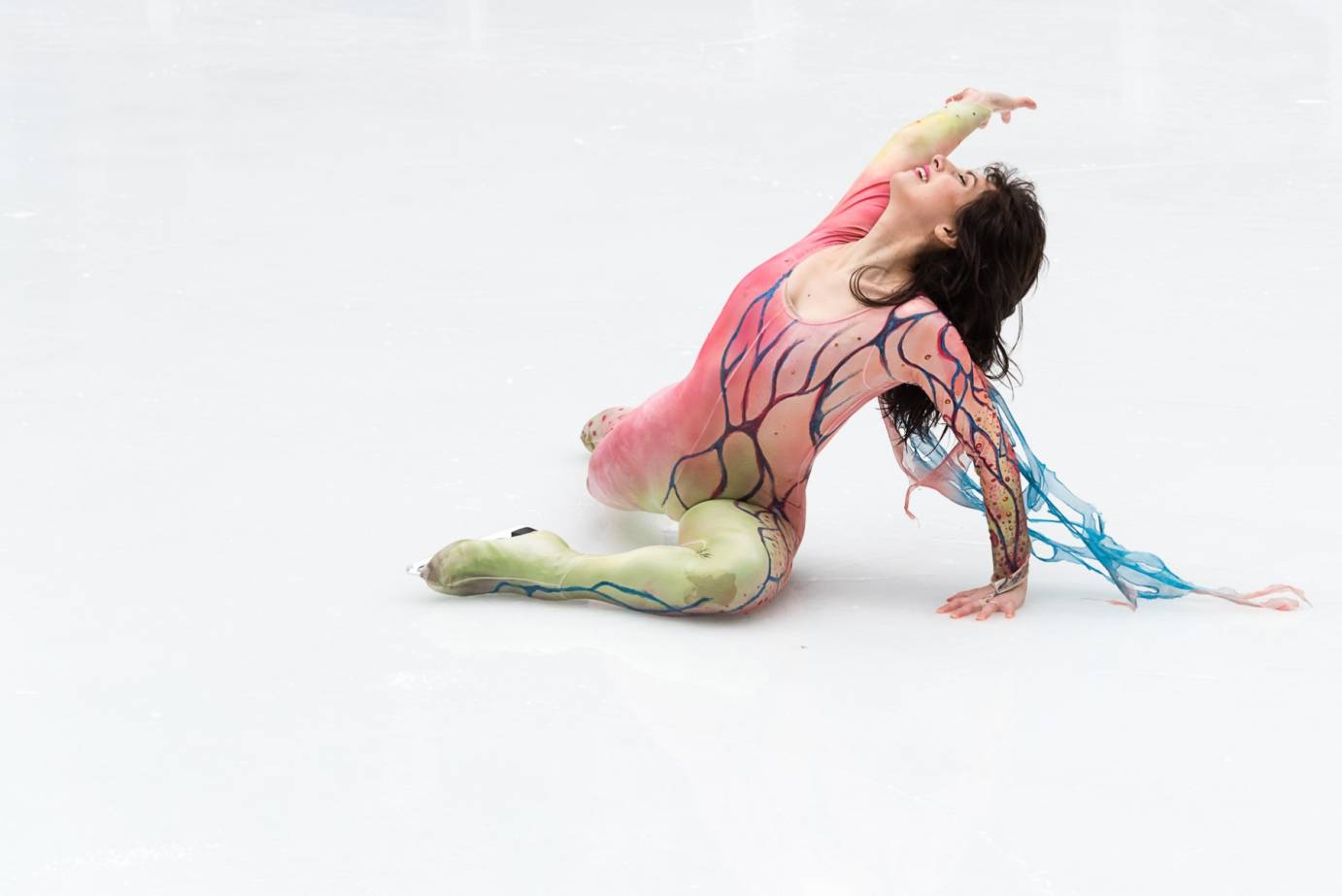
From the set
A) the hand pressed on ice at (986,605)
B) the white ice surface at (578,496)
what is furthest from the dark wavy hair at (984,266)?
the white ice surface at (578,496)

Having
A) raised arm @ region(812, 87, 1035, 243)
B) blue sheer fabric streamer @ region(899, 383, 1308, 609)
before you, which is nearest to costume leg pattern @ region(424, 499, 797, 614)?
blue sheer fabric streamer @ region(899, 383, 1308, 609)

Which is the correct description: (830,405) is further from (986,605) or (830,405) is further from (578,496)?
(578,496)

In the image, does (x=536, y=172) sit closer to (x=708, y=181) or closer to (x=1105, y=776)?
(x=708, y=181)

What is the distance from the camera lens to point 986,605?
3.18 m

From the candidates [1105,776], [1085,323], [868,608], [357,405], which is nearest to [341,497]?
[357,405]

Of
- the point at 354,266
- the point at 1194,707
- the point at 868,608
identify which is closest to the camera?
the point at 1194,707

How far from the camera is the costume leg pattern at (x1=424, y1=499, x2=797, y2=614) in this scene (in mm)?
3102

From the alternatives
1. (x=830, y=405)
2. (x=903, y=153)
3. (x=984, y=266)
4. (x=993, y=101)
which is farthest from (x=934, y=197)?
(x=993, y=101)

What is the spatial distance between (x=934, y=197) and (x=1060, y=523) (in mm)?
679

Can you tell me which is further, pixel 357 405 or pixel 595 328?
pixel 595 328

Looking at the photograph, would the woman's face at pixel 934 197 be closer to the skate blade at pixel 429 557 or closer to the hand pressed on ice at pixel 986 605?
the hand pressed on ice at pixel 986 605

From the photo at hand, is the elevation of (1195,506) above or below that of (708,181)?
below

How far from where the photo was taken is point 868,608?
323 centimetres

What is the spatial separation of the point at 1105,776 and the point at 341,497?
174 centimetres
